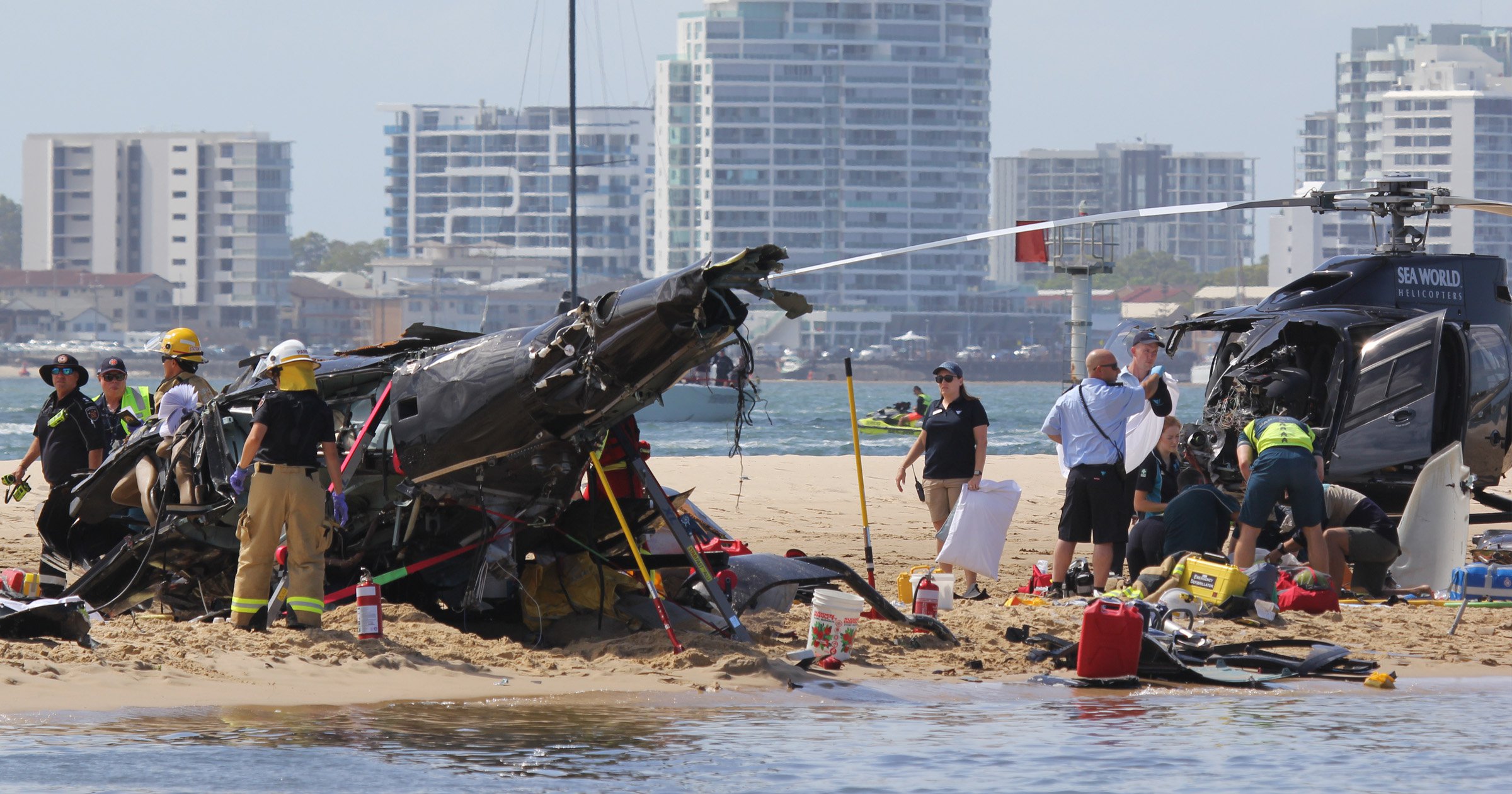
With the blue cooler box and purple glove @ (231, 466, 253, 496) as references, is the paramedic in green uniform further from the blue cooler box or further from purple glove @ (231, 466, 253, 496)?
purple glove @ (231, 466, 253, 496)

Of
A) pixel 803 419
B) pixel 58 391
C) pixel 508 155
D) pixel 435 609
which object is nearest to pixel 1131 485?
pixel 435 609

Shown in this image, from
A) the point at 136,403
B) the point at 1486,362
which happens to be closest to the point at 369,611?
the point at 136,403

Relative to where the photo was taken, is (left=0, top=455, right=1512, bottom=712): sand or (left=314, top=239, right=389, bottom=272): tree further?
(left=314, top=239, right=389, bottom=272): tree

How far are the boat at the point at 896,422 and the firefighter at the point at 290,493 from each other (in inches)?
1259

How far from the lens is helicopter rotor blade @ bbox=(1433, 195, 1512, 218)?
1192 cm

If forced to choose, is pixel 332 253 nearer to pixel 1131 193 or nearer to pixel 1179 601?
pixel 1131 193

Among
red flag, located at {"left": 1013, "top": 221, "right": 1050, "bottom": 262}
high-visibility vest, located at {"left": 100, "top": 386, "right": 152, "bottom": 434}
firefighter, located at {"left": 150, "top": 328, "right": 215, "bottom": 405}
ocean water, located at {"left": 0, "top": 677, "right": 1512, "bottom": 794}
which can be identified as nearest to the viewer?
ocean water, located at {"left": 0, "top": 677, "right": 1512, "bottom": 794}

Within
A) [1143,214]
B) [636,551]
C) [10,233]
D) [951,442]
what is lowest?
[636,551]

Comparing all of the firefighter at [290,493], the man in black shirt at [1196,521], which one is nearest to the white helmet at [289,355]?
the firefighter at [290,493]

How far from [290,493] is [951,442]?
446cm

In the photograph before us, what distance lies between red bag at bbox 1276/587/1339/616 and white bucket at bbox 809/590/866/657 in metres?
2.93

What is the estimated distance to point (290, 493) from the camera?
878cm

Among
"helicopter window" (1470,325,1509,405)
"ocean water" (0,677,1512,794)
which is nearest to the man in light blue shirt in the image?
"ocean water" (0,677,1512,794)

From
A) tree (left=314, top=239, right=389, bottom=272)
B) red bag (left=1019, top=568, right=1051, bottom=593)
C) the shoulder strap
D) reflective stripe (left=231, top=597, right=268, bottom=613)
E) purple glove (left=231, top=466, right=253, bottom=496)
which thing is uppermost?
tree (left=314, top=239, right=389, bottom=272)
